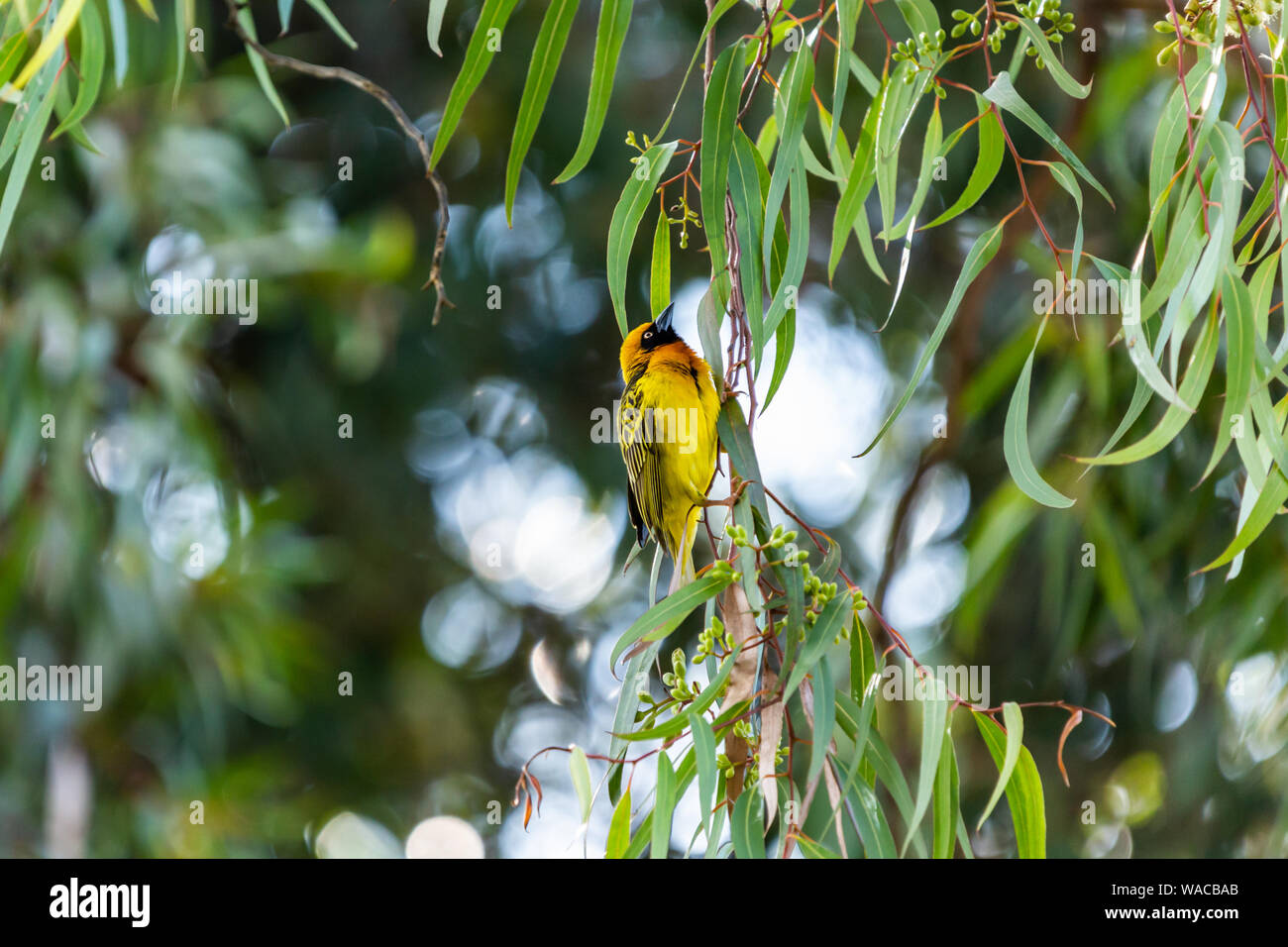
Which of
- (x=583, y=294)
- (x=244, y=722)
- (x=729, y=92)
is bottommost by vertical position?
(x=244, y=722)

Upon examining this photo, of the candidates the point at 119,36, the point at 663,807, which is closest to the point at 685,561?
the point at 663,807

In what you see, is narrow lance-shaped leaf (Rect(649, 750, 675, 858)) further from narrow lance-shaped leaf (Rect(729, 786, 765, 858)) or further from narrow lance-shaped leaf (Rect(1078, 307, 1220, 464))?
narrow lance-shaped leaf (Rect(1078, 307, 1220, 464))

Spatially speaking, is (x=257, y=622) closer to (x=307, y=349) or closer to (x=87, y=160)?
(x=307, y=349)

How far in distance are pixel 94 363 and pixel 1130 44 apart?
2473 mm

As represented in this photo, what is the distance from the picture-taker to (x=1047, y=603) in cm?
244

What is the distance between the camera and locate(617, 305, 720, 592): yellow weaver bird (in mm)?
1322

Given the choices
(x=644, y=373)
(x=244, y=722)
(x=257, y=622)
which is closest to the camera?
(x=644, y=373)

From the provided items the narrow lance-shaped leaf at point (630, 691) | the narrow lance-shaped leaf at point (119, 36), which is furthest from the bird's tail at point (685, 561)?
the narrow lance-shaped leaf at point (119, 36)

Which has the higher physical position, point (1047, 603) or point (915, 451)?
point (915, 451)

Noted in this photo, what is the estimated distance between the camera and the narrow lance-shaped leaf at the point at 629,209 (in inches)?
36.5

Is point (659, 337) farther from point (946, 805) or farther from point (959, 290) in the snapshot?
point (946, 805)

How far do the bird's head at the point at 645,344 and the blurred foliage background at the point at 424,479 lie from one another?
41.8 inches

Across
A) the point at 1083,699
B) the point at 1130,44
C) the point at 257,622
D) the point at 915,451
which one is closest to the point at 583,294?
the point at 915,451

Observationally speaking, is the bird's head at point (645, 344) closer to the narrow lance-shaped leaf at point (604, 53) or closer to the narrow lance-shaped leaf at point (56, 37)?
the narrow lance-shaped leaf at point (604, 53)
